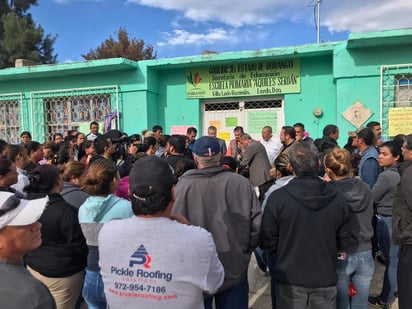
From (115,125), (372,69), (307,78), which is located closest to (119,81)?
(115,125)

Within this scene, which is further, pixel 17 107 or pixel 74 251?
pixel 17 107

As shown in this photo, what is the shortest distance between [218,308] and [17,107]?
29.9 ft

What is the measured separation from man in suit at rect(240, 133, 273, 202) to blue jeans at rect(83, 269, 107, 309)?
385cm

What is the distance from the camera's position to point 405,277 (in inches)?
106

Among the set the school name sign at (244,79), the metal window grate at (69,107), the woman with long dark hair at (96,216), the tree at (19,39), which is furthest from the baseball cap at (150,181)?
the tree at (19,39)

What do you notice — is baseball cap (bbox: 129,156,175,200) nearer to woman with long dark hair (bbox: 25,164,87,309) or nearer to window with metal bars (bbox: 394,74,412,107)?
woman with long dark hair (bbox: 25,164,87,309)

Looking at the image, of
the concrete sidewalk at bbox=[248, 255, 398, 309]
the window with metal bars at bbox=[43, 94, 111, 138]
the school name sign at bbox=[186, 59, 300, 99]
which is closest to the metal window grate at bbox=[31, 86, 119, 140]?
the window with metal bars at bbox=[43, 94, 111, 138]

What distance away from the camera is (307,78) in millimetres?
7328

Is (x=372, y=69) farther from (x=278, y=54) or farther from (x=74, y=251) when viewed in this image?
(x=74, y=251)

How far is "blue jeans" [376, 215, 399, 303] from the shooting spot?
3.31m

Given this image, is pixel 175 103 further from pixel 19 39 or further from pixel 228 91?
pixel 19 39

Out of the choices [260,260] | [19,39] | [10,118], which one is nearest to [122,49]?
[19,39]

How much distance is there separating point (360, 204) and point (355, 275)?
1.90ft

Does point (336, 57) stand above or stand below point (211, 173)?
above
